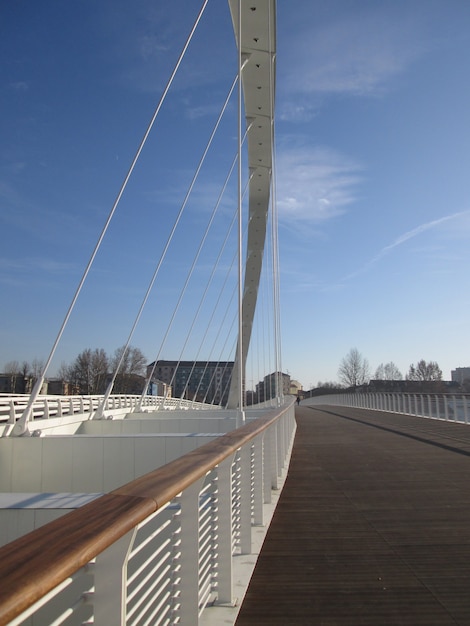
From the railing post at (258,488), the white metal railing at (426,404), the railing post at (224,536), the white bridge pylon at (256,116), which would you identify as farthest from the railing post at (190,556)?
the white metal railing at (426,404)

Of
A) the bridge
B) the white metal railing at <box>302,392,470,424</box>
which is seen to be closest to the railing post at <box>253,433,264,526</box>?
the bridge

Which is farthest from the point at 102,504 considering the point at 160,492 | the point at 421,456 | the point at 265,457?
the point at 421,456

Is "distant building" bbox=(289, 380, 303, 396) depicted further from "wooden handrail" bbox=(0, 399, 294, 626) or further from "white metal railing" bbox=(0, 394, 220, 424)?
"wooden handrail" bbox=(0, 399, 294, 626)

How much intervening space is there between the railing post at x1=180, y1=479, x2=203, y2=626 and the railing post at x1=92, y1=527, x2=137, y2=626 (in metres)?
0.83

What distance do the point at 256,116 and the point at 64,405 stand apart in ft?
36.4

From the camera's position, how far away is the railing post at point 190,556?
2.15m

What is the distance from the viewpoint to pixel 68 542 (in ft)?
3.57

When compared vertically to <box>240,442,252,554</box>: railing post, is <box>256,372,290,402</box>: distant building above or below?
above

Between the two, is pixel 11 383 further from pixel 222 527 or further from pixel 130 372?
pixel 222 527

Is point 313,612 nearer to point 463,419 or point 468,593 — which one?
point 468,593

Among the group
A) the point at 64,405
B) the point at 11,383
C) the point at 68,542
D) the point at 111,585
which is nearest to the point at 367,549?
the point at 111,585

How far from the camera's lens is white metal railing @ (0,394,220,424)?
11964mm

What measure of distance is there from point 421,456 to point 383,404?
18925 millimetres

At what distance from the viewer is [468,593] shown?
3.10 metres
